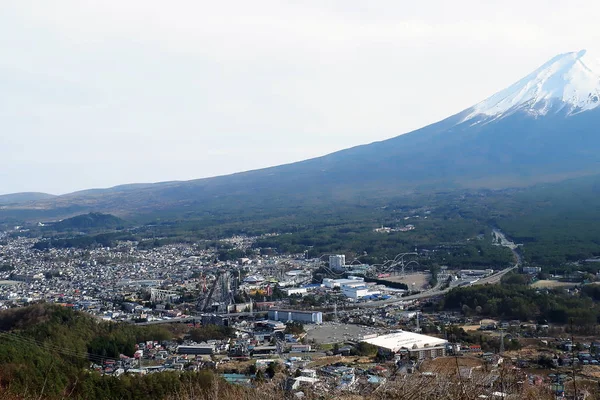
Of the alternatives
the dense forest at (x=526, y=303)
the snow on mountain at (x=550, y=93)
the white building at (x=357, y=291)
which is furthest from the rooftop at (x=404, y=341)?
the snow on mountain at (x=550, y=93)

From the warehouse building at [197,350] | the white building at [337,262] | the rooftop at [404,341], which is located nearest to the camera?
the rooftop at [404,341]

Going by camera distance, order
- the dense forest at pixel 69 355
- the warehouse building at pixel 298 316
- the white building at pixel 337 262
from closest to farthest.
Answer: the dense forest at pixel 69 355 → the warehouse building at pixel 298 316 → the white building at pixel 337 262

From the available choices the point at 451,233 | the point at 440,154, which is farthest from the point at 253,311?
the point at 440,154

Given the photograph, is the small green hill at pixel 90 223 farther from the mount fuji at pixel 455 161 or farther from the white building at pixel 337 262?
the white building at pixel 337 262

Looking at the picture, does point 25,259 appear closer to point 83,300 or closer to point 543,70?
point 83,300

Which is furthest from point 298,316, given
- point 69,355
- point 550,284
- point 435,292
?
point 550,284

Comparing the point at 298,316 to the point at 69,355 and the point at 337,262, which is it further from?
the point at 337,262
